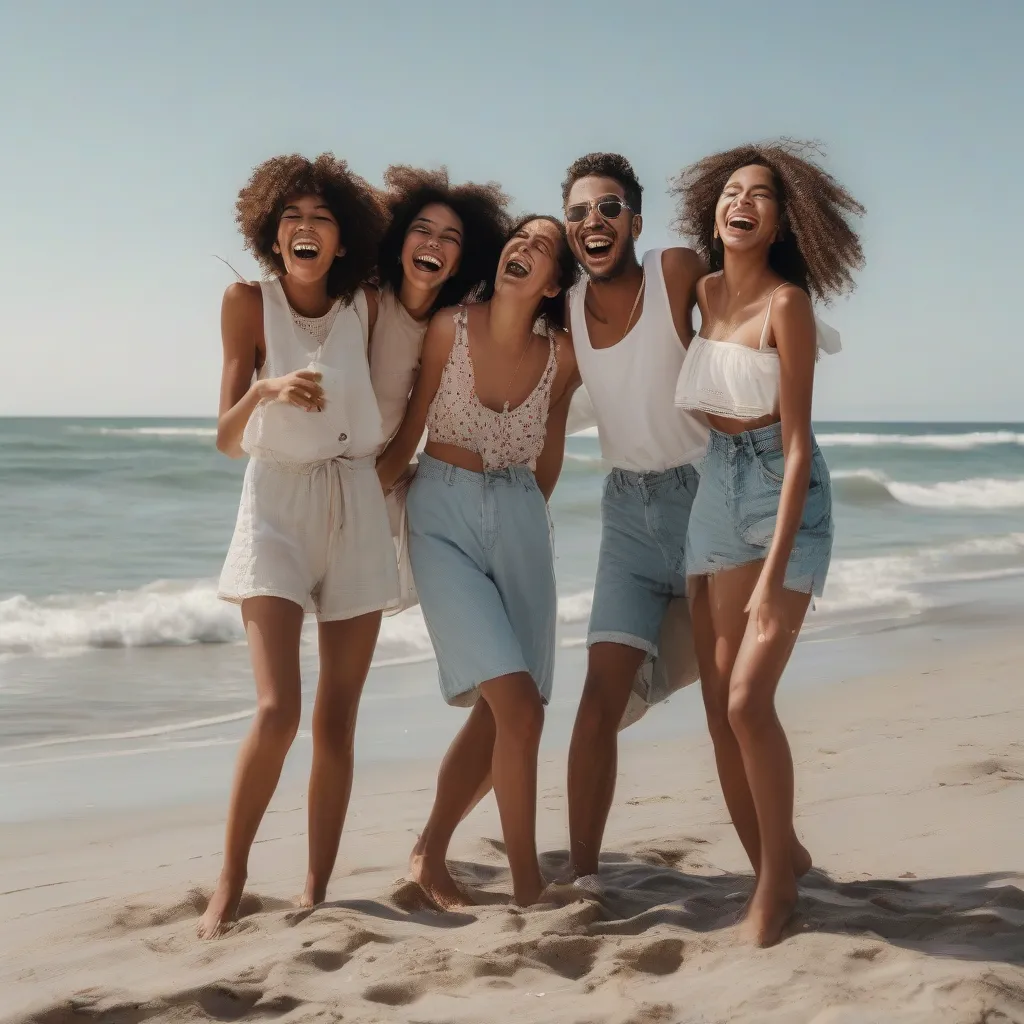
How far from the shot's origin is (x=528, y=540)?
13.1 ft

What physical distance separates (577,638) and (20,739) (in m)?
4.07

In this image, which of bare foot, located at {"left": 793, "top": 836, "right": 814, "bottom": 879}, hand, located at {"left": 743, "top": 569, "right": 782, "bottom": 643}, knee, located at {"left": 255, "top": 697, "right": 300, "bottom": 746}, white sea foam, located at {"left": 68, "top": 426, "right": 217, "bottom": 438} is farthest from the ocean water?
hand, located at {"left": 743, "top": 569, "right": 782, "bottom": 643}

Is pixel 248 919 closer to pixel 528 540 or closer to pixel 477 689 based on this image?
pixel 477 689

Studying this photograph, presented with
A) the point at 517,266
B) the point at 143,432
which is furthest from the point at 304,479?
the point at 143,432

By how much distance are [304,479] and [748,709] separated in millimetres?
1496

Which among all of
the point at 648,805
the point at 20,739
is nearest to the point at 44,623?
the point at 20,739

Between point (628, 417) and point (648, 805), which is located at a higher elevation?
point (628, 417)

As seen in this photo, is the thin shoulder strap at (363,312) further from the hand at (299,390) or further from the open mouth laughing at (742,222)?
the open mouth laughing at (742,222)

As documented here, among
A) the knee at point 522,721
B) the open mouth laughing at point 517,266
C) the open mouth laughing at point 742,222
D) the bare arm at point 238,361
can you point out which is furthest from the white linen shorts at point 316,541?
the open mouth laughing at point 742,222

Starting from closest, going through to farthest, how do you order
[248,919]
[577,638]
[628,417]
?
1. [248,919]
2. [628,417]
3. [577,638]

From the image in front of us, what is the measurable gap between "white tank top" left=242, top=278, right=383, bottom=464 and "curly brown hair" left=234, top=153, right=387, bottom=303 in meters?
0.11

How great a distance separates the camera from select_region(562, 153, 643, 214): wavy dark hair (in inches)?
163

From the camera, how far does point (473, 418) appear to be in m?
4.02

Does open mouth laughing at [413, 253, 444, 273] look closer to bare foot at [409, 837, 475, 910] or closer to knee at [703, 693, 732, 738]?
knee at [703, 693, 732, 738]
